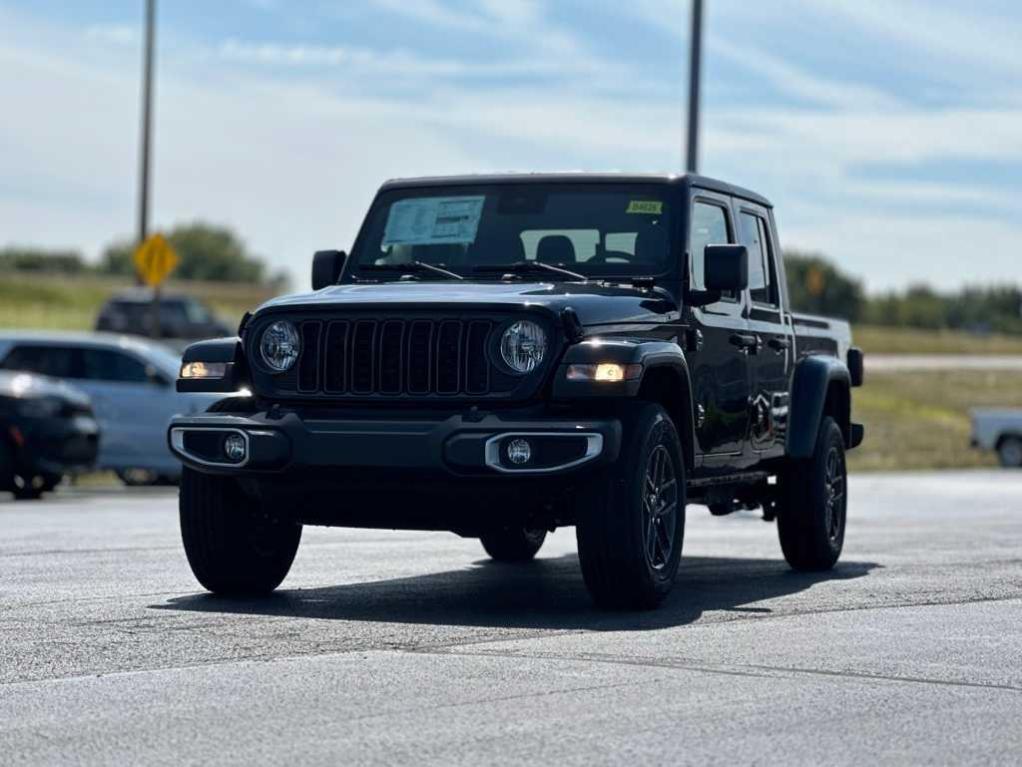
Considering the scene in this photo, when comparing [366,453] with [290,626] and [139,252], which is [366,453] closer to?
[290,626]

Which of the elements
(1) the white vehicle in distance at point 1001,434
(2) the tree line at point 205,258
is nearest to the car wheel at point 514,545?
(1) the white vehicle in distance at point 1001,434

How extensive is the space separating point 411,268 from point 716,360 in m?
1.60

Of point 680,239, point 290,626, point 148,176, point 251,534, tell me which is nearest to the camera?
point 290,626

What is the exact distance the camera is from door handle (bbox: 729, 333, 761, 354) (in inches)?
438

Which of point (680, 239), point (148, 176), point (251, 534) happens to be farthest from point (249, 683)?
Answer: point (148, 176)

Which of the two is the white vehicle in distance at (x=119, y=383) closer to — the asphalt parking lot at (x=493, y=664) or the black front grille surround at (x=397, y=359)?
the asphalt parking lot at (x=493, y=664)

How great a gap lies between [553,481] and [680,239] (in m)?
1.98

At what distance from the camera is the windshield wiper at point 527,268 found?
10.4 m

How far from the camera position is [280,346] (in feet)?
31.9

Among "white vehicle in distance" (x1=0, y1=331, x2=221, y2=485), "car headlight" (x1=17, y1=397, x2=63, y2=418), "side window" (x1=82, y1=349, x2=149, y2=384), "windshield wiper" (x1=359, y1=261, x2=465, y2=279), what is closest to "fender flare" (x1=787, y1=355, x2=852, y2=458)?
"windshield wiper" (x1=359, y1=261, x2=465, y2=279)

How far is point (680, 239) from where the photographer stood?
Answer: 10750 millimetres

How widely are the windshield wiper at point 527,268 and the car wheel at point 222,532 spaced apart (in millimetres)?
1637

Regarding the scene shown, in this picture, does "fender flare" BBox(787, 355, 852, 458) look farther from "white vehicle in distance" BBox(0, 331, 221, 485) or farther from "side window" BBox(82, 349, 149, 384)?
"side window" BBox(82, 349, 149, 384)

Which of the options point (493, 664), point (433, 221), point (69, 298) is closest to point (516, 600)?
point (433, 221)
